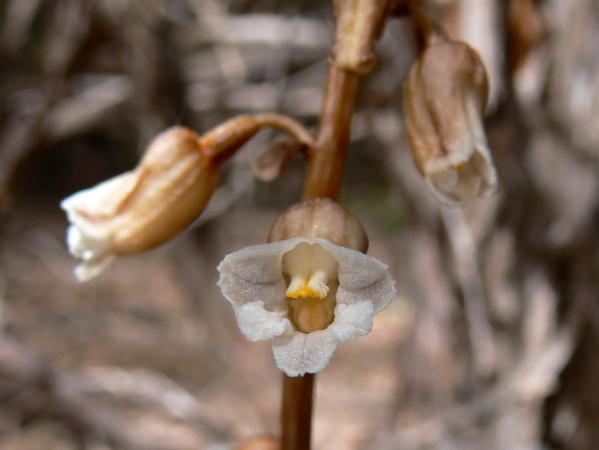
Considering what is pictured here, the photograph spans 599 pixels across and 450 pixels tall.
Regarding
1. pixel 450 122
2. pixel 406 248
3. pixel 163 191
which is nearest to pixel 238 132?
pixel 163 191

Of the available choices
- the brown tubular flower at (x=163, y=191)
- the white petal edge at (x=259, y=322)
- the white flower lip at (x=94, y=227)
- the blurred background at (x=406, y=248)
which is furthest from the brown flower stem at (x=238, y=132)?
the blurred background at (x=406, y=248)

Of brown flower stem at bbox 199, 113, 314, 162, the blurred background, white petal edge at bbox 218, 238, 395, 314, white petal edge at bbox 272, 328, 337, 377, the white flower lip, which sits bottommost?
white petal edge at bbox 272, 328, 337, 377

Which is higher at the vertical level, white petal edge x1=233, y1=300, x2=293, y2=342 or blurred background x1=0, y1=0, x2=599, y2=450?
blurred background x1=0, y1=0, x2=599, y2=450

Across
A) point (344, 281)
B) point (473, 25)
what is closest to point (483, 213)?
point (473, 25)

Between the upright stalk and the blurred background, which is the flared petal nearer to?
the upright stalk

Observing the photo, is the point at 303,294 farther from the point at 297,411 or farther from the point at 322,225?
the point at 297,411

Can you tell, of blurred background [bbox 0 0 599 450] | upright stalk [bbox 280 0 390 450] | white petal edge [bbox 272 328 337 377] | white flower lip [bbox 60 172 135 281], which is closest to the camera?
white petal edge [bbox 272 328 337 377]

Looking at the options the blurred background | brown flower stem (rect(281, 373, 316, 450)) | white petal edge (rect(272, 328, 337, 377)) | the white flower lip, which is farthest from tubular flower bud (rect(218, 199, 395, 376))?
the blurred background

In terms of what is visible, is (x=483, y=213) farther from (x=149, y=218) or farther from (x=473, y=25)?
(x=149, y=218)
